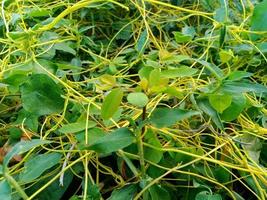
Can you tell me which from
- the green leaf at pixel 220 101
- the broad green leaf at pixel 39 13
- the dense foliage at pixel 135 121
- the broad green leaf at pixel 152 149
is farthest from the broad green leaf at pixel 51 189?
the broad green leaf at pixel 39 13

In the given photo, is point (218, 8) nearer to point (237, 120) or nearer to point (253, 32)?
point (253, 32)

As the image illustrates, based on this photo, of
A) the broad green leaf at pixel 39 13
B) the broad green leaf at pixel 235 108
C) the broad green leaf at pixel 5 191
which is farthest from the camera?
the broad green leaf at pixel 39 13

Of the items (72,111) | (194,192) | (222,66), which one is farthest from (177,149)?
(222,66)

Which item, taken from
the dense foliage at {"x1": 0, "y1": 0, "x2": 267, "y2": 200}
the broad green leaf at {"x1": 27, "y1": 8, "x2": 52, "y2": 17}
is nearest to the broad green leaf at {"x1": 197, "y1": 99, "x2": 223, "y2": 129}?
the dense foliage at {"x1": 0, "y1": 0, "x2": 267, "y2": 200}

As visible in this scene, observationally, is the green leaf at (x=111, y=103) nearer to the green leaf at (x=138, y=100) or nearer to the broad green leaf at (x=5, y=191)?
the green leaf at (x=138, y=100)

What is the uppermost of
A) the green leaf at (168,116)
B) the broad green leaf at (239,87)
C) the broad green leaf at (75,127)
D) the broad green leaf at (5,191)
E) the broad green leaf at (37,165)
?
the green leaf at (168,116)

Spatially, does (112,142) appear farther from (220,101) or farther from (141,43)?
(141,43)

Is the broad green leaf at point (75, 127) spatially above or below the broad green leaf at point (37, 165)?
above

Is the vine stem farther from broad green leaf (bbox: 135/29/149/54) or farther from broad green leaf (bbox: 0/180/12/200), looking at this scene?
broad green leaf (bbox: 135/29/149/54)
